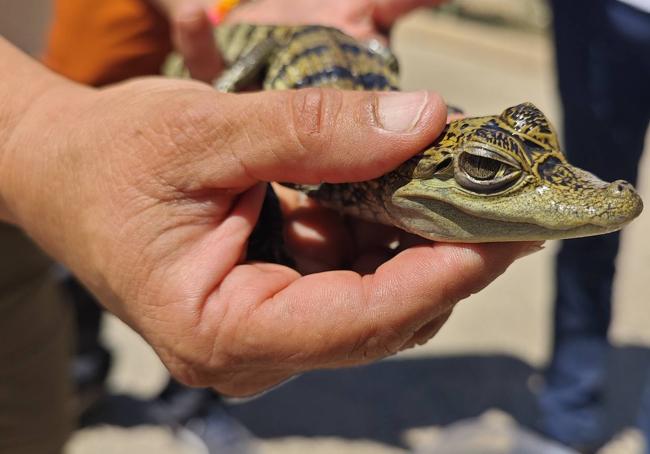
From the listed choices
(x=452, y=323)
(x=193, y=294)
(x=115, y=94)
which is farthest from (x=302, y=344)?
(x=452, y=323)

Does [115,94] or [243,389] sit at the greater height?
[115,94]

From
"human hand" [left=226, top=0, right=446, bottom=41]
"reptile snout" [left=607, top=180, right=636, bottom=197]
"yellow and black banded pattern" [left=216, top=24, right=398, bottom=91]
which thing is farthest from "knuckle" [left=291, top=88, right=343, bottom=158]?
"human hand" [left=226, top=0, right=446, bottom=41]

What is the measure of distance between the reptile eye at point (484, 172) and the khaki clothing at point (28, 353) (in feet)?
5.38

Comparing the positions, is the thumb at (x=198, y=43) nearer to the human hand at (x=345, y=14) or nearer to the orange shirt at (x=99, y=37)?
the human hand at (x=345, y=14)

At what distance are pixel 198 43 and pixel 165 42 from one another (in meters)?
0.72

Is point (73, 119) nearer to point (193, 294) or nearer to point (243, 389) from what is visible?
point (193, 294)

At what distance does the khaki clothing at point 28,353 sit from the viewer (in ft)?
8.28

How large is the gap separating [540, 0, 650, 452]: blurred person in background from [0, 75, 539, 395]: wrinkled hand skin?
1.75 meters

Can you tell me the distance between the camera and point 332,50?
2.40m

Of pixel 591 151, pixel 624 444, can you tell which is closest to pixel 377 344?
pixel 591 151

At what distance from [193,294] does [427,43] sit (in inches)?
289

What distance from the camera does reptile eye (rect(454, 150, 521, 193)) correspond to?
1559 millimetres

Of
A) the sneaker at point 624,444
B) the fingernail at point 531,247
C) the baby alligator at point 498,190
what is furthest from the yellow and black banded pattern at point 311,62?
the sneaker at point 624,444

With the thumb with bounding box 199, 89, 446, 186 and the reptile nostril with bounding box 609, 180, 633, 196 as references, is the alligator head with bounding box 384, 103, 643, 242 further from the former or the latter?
the thumb with bounding box 199, 89, 446, 186
